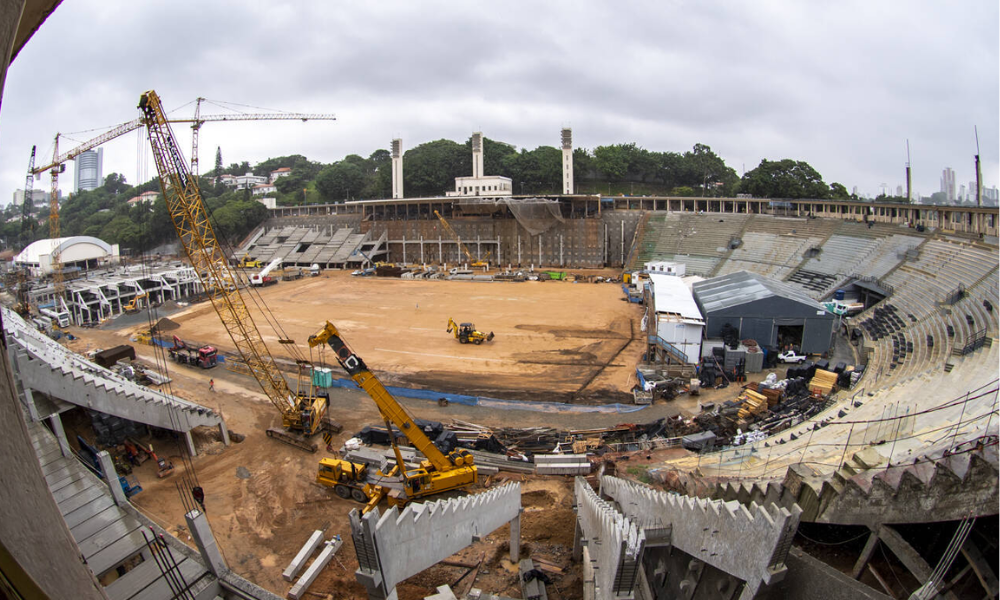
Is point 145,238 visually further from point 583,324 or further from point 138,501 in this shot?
point 138,501

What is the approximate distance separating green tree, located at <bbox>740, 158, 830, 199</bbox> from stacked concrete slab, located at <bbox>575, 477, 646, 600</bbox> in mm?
66089

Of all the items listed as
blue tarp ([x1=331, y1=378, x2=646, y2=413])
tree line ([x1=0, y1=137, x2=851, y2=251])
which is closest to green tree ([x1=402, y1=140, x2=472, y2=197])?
tree line ([x1=0, y1=137, x2=851, y2=251])

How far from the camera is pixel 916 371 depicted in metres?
19.2

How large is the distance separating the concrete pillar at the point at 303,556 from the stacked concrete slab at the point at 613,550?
6915 mm

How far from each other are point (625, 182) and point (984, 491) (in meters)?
86.8

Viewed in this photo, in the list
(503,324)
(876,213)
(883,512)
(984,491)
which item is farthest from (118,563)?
(876,213)

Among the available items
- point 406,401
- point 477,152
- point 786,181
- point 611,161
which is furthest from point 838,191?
point 406,401

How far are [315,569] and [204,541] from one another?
11.6ft

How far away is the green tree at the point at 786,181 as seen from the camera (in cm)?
6581

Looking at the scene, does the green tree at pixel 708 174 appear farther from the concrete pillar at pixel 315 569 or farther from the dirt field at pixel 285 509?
the concrete pillar at pixel 315 569

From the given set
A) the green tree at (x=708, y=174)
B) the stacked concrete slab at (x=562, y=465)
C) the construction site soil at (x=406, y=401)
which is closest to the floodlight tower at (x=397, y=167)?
Answer: the construction site soil at (x=406, y=401)

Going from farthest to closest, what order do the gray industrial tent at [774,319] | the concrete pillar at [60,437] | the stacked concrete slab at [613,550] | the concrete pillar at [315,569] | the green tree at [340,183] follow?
the green tree at [340,183] < the gray industrial tent at [774,319] < the concrete pillar at [60,437] < the concrete pillar at [315,569] < the stacked concrete slab at [613,550]

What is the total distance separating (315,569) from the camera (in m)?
12.7

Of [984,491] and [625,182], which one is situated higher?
[625,182]
